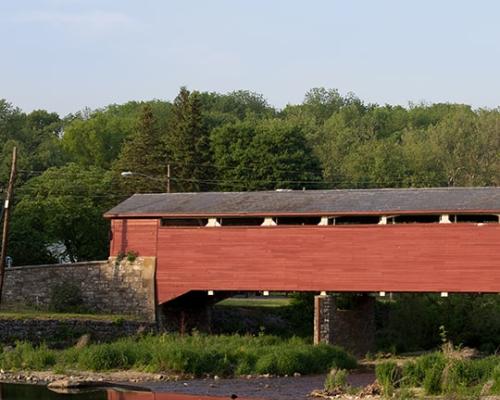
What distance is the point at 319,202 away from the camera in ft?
156

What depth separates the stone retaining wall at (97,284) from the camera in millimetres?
49031

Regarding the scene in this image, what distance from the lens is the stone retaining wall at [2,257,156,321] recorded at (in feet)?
161

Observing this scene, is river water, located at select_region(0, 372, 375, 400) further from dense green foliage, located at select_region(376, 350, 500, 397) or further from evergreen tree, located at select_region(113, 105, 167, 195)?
evergreen tree, located at select_region(113, 105, 167, 195)

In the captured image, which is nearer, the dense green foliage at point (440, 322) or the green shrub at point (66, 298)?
the green shrub at point (66, 298)

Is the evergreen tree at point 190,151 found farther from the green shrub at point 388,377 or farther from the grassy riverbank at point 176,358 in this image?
the green shrub at point 388,377

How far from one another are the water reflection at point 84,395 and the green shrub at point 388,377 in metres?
3.77

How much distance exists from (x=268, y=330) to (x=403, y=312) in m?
5.40

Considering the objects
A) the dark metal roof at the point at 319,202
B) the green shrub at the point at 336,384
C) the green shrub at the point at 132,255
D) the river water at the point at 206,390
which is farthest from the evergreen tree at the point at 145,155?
the green shrub at the point at 336,384

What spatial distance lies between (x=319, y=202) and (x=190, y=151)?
25.9 m

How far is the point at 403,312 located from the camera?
51062mm

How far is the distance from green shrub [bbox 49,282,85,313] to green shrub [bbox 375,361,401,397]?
59.6ft

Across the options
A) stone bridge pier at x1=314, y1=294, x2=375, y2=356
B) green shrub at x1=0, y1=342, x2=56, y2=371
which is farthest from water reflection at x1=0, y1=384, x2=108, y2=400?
stone bridge pier at x1=314, y1=294, x2=375, y2=356

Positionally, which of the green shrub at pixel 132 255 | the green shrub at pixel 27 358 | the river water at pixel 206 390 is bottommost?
the river water at pixel 206 390

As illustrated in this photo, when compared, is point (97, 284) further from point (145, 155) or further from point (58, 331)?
point (145, 155)
